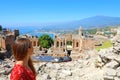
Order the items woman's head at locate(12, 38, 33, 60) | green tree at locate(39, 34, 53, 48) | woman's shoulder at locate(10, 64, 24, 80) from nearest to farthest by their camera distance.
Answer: woman's shoulder at locate(10, 64, 24, 80) < woman's head at locate(12, 38, 33, 60) < green tree at locate(39, 34, 53, 48)

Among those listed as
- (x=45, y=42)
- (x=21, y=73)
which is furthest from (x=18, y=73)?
(x=45, y=42)

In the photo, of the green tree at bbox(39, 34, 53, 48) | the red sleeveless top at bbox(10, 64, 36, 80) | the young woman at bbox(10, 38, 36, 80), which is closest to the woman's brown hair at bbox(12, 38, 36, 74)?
the young woman at bbox(10, 38, 36, 80)

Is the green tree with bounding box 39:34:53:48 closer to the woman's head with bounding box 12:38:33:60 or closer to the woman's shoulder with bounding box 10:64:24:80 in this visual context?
the woman's head with bounding box 12:38:33:60

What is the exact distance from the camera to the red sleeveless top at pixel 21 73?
10.8 feet

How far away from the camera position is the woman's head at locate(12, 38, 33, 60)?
3396 millimetres

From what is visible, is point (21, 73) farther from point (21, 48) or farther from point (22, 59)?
point (21, 48)

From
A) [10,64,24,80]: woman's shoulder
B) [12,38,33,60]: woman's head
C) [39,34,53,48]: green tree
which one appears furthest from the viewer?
[39,34,53,48]: green tree

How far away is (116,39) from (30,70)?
9.99m

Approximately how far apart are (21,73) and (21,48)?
344 millimetres

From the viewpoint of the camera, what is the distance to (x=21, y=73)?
3.31 meters

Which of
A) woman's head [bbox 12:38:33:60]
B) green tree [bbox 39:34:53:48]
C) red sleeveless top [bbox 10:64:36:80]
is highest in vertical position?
woman's head [bbox 12:38:33:60]

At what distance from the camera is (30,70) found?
139 inches

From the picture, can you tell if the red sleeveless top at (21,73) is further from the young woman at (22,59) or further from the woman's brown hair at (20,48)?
the woman's brown hair at (20,48)

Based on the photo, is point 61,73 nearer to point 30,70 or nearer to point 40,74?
point 40,74
